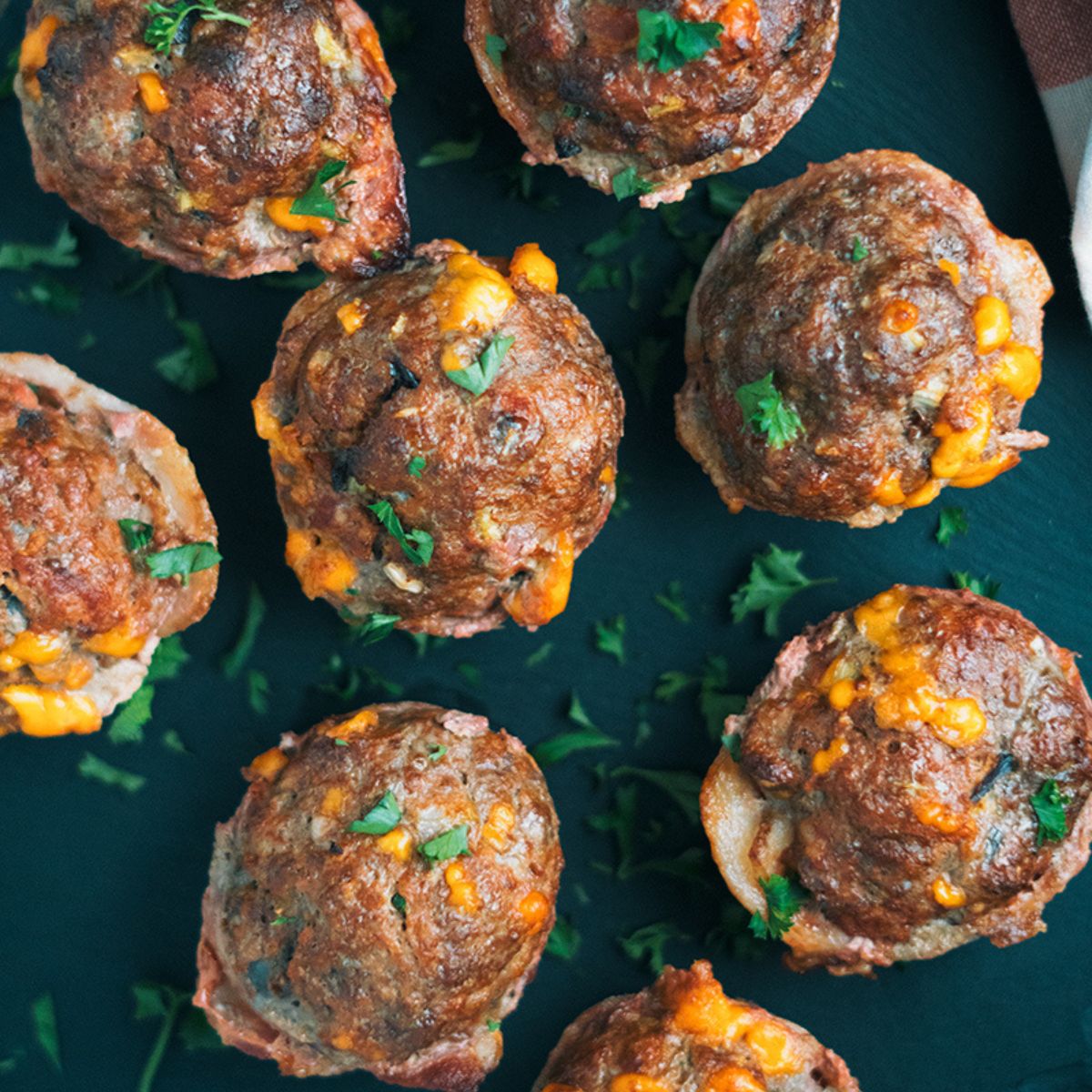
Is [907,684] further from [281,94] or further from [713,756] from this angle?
[281,94]

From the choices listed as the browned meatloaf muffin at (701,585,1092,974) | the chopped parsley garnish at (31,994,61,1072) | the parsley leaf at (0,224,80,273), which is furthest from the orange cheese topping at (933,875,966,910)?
the parsley leaf at (0,224,80,273)

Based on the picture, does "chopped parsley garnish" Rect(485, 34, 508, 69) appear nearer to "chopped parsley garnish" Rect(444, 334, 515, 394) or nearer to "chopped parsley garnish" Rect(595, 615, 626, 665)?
"chopped parsley garnish" Rect(444, 334, 515, 394)

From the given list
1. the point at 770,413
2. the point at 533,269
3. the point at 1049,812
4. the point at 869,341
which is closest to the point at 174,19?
the point at 533,269

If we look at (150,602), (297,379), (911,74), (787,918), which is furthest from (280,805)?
(911,74)

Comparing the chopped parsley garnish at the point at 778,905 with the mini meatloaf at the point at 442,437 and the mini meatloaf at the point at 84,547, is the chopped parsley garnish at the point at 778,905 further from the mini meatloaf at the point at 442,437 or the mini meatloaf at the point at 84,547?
the mini meatloaf at the point at 84,547

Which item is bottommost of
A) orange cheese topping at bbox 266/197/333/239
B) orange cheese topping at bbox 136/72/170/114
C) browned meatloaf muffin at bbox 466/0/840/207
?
orange cheese topping at bbox 266/197/333/239

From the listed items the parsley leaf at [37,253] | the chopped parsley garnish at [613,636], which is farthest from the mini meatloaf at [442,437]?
the parsley leaf at [37,253]
